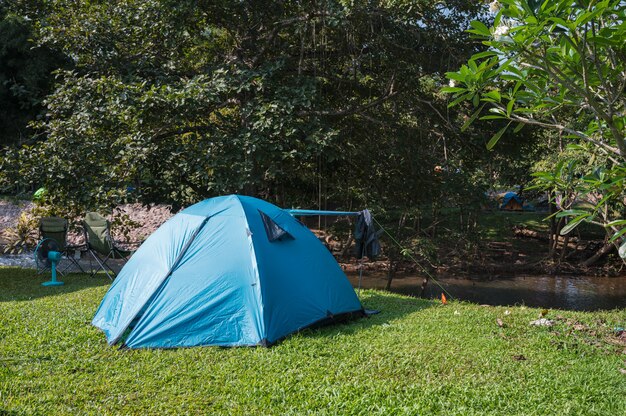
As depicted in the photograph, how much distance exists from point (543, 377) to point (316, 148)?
4.99 meters

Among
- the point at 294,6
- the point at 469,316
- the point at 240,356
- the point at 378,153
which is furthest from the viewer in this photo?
the point at 378,153

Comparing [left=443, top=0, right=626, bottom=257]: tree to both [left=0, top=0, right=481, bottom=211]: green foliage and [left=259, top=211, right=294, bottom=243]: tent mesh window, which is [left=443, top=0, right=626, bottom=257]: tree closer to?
[left=259, top=211, right=294, bottom=243]: tent mesh window

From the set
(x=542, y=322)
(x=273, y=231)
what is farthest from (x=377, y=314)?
(x=542, y=322)

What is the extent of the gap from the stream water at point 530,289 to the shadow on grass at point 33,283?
18.7 ft

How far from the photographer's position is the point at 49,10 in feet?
33.4

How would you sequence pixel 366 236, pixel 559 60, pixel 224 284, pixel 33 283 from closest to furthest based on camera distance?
1. pixel 559 60
2. pixel 224 284
3. pixel 366 236
4. pixel 33 283

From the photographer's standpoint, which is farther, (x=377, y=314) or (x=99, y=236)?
(x=99, y=236)

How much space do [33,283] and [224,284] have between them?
4854 mm

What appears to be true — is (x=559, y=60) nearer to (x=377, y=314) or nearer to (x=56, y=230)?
(x=377, y=314)

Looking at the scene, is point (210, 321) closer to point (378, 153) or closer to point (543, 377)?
point (543, 377)

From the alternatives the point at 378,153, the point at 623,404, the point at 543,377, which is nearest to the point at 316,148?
the point at 378,153

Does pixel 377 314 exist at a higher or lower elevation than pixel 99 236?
lower

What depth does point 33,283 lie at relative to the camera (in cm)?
870

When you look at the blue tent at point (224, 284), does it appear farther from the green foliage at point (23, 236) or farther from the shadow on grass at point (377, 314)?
the green foliage at point (23, 236)
